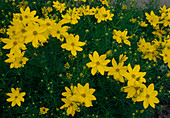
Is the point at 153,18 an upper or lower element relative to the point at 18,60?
upper

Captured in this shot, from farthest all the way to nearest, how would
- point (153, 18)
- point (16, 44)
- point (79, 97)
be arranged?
point (153, 18) → point (16, 44) → point (79, 97)

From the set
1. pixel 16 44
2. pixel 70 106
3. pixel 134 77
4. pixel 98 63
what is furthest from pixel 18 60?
pixel 134 77

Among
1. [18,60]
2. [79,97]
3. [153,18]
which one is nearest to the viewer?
[79,97]

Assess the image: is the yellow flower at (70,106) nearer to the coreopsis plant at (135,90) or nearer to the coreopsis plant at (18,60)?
the coreopsis plant at (135,90)

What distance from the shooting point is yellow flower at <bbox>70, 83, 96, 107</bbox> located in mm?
1802

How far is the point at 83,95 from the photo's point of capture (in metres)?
1.88

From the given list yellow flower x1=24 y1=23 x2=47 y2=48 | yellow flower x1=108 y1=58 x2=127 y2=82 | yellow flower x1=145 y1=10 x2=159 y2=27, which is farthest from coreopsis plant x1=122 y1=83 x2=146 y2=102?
yellow flower x1=145 y1=10 x2=159 y2=27

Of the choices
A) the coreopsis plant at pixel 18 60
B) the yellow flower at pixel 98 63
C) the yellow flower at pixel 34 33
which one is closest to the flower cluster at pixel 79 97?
the yellow flower at pixel 98 63

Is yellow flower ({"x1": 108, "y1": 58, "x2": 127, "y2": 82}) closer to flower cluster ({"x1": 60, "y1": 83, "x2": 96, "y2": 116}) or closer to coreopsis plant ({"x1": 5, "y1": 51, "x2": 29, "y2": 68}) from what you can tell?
flower cluster ({"x1": 60, "y1": 83, "x2": 96, "y2": 116})

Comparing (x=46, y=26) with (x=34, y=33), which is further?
→ (x=46, y=26)

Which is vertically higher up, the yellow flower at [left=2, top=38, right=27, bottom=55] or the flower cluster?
the yellow flower at [left=2, top=38, right=27, bottom=55]

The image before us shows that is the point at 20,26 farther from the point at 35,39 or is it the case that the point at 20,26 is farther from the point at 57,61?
the point at 57,61

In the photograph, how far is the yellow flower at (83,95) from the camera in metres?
1.80

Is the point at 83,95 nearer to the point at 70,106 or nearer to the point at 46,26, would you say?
the point at 70,106
